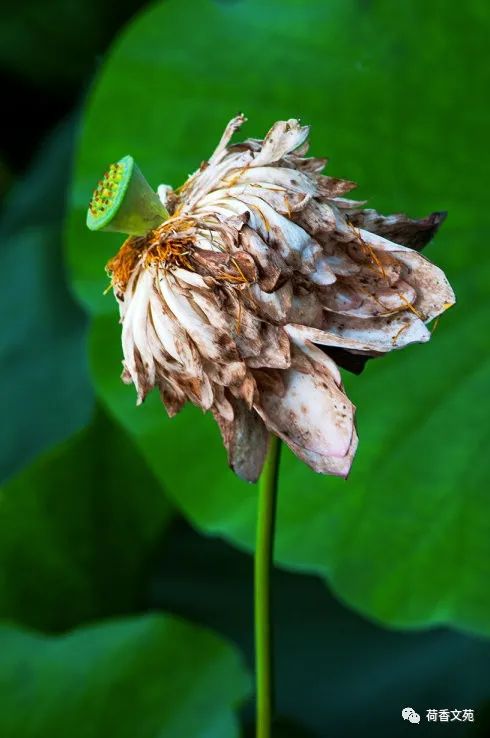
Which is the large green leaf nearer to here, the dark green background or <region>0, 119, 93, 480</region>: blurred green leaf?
the dark green background

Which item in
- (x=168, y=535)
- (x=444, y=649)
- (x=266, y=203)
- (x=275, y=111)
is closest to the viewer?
(x=266, y=203)

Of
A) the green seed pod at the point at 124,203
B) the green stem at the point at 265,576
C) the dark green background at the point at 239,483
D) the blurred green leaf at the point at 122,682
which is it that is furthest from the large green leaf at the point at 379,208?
the green seed pod at the point at 124,203

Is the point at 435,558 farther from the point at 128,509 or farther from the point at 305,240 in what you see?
the point at 305,240

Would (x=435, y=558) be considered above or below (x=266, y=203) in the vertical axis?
below

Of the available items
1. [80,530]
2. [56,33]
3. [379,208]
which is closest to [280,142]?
[379,208]

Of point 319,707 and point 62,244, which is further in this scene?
point 62,244

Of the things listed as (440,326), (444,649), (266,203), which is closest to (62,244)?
(440,326)
